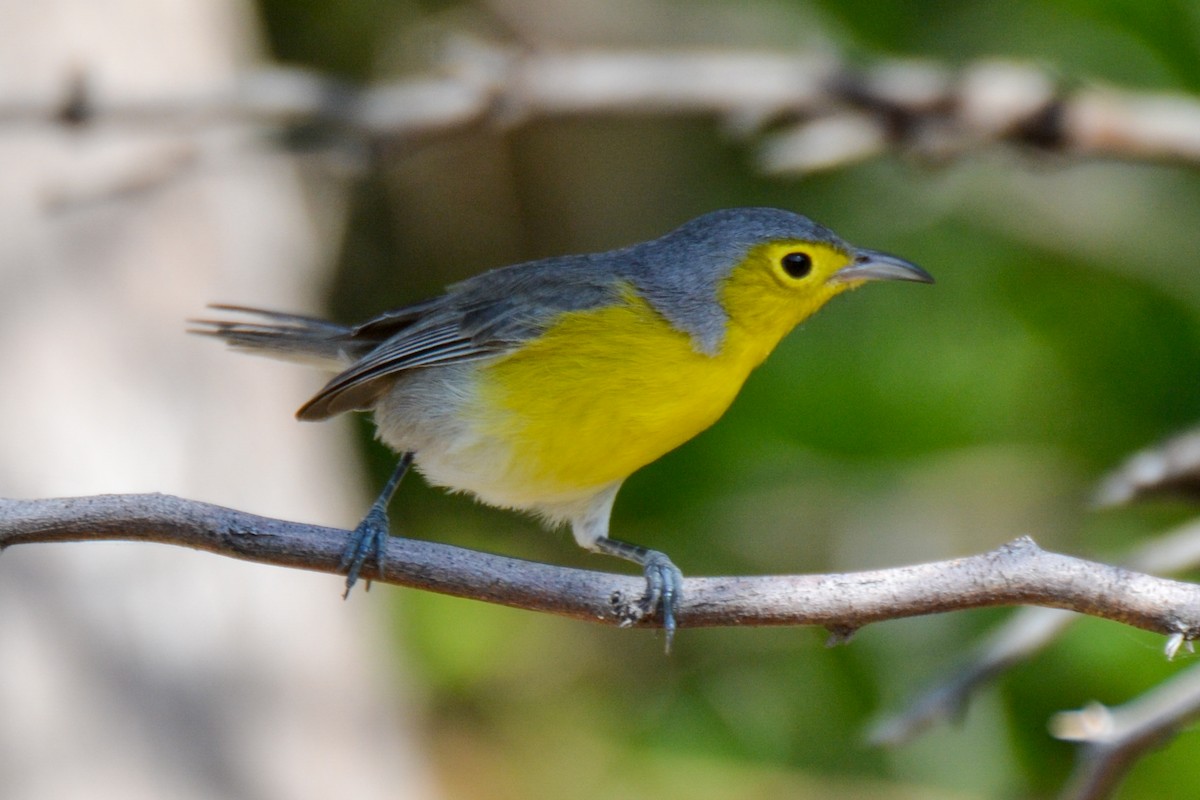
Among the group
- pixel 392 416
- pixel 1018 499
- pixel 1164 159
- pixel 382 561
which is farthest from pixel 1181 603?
pixel 1018 499

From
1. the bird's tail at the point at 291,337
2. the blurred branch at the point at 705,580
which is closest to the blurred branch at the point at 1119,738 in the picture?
the blurred branch at the point at 705,580

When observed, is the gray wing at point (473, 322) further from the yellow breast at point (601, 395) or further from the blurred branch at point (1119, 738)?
the blurred branch at point (1119, 738)

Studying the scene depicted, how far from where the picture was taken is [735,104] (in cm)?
655

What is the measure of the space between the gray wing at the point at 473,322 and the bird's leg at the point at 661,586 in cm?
81

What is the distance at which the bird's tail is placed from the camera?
4781 mm

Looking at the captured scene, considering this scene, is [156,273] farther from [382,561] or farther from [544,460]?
[382,561]

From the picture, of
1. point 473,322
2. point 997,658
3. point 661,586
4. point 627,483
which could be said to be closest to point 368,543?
point 661,586

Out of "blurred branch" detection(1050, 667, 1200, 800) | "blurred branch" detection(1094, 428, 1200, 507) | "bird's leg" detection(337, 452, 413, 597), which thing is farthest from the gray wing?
"blurred branch" detection(1050, 667, 1200, 800)

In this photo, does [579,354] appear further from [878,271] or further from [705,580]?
[705,580]

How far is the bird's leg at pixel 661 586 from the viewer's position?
10.6 feet

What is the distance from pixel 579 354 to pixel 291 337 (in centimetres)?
125

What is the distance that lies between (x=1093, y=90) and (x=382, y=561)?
4.64 meters

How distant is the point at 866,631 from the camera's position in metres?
6.51

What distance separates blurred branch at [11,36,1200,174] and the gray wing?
1891 millimetres
